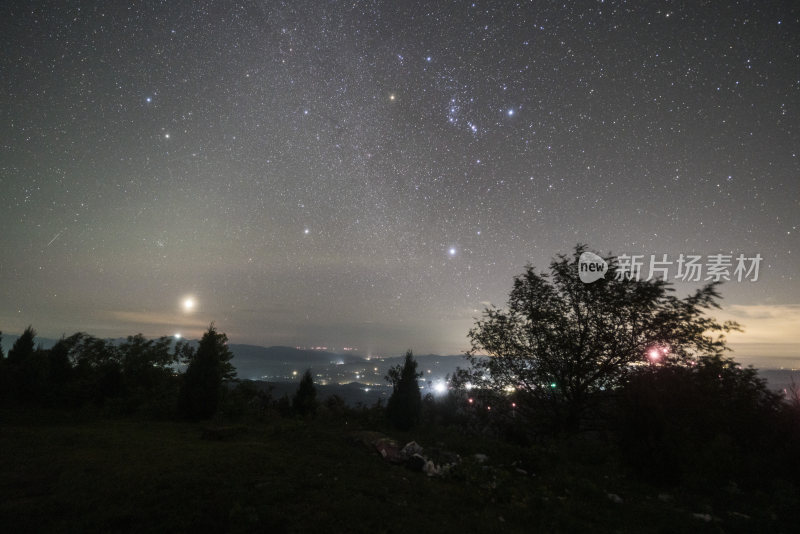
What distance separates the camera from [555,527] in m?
6.24

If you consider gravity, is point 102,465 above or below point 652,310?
below

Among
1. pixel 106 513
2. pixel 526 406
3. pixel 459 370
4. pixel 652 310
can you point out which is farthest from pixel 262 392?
pixel 652 310

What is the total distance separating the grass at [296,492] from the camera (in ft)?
18.4

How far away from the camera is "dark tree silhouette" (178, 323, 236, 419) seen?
56.2ft

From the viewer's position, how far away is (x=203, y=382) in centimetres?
1762

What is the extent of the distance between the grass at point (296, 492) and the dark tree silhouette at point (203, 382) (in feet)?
18.3

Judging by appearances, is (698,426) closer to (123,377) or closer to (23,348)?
(123,377)

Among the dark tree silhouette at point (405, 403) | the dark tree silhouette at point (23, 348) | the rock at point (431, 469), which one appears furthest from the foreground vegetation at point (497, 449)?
the dark tree silhouette at point (23, 348)

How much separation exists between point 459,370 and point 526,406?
357 centimetres

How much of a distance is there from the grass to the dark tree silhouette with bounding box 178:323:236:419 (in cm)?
559

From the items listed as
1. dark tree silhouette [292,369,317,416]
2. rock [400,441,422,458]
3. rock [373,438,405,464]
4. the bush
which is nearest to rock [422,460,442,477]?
rock [400,441,422,458]

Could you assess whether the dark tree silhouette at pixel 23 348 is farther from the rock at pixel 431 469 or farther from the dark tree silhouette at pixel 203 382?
the rock at pixel 431 469

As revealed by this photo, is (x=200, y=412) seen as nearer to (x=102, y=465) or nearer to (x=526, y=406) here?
(x=102, y=465)

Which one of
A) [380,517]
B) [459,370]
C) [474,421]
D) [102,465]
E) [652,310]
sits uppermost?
[652,310]
